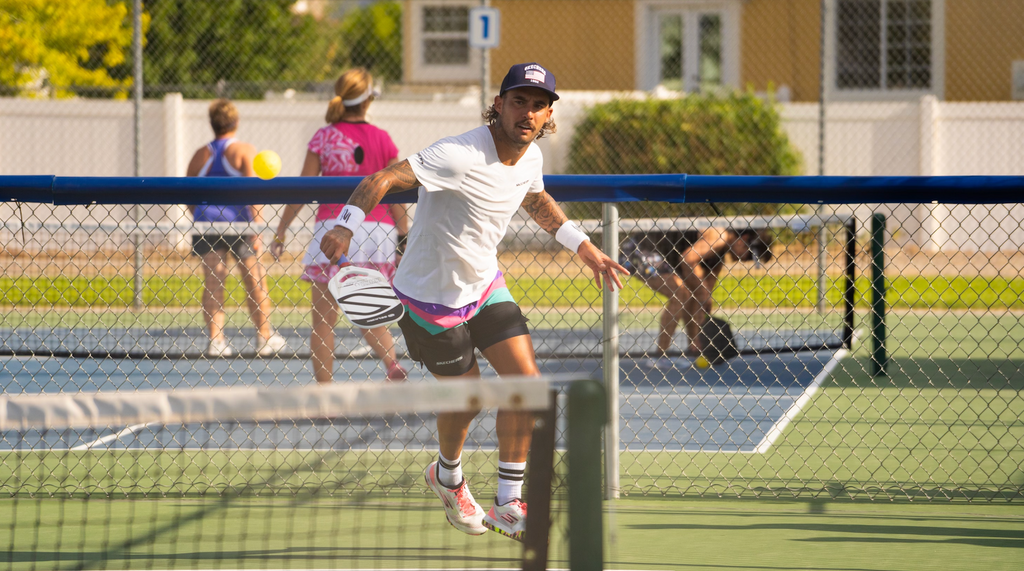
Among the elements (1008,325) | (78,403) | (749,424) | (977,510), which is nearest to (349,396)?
(78,403)

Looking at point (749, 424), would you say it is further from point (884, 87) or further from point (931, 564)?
point (884, 87)

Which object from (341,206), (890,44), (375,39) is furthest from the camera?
(375,39)

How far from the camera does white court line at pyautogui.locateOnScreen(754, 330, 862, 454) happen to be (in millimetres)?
5555

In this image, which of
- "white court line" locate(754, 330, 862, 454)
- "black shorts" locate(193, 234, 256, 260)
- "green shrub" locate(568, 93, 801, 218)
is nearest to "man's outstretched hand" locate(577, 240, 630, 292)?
"white court line" locate(754, 330, 862, 454)

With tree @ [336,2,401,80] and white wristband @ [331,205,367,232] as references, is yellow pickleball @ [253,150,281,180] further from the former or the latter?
tree @ [336,2,401,80]

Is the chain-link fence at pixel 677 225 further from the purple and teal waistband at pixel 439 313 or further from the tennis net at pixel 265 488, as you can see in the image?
the purple and teal waistband at pixel 439 313

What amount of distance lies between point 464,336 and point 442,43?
16.8 meters

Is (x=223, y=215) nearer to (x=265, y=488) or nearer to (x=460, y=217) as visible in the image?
(x=265, y=488)

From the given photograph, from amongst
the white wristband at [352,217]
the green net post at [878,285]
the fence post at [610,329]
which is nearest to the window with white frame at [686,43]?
the green net post at [878,285]

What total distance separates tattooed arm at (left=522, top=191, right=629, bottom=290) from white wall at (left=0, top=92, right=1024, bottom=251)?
10.3 m

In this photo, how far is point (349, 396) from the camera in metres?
2.24

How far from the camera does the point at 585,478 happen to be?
7.02 ft

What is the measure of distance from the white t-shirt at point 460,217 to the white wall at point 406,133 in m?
10.6

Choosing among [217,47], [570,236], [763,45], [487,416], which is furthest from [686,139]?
[570,236]
